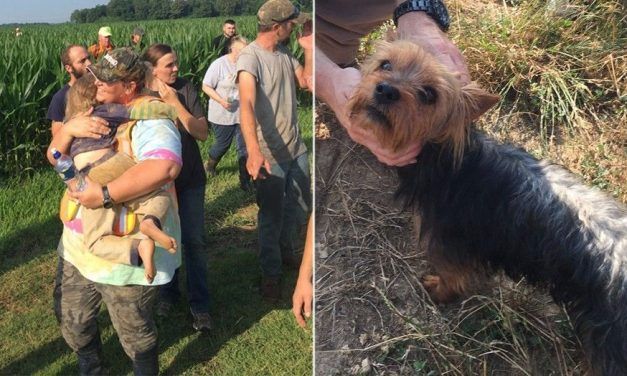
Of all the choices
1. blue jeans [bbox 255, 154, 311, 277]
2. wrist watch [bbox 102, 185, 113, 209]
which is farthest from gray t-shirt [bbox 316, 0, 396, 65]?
wrist watch [bbox 102, 185, 113, 209]

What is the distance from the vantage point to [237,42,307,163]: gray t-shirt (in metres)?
1.62

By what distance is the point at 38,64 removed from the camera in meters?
1.94

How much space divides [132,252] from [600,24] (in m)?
1.32

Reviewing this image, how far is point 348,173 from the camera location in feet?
3.89

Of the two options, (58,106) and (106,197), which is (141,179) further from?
(58,106)

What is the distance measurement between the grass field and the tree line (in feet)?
1.86

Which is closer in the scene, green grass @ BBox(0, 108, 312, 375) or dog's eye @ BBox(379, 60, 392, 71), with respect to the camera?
dog's eye @ BBox(379, 60, 392, 71)

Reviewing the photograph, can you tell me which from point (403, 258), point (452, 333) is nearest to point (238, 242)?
point (403, 258)

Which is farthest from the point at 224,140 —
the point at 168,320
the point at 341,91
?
the point at 341,91

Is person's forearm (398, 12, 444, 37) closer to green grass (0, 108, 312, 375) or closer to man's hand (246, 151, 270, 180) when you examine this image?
man's hand (246, 151, 270, 180)

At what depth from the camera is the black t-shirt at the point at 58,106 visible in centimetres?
193

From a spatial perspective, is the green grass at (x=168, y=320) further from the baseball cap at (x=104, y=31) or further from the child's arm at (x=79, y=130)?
the baseball cap at (x=104, y=31)

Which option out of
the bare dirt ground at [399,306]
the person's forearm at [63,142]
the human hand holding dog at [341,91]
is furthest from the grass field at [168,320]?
the human hand holding dog at [341,91]

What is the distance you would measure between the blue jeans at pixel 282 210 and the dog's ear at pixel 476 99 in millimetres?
642
